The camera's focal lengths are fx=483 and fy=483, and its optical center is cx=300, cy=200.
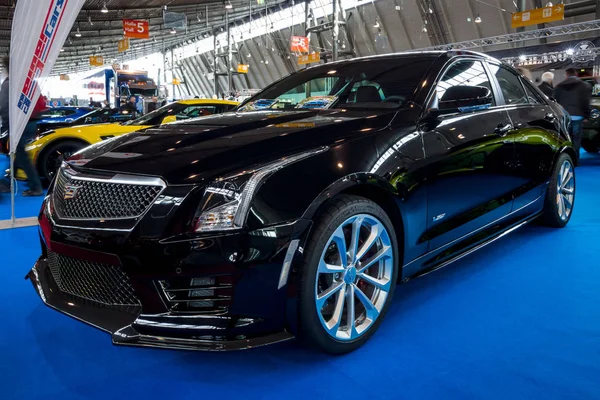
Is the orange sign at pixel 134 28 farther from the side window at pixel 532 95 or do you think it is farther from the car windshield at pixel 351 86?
the side window at pixel 532 95

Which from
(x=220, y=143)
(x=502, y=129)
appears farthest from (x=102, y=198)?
(x=502, y=129)

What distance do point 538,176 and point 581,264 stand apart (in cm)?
66

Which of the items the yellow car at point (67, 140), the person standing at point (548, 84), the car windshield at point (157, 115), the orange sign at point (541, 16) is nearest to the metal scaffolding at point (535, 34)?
the orange sign at point (541, 16)

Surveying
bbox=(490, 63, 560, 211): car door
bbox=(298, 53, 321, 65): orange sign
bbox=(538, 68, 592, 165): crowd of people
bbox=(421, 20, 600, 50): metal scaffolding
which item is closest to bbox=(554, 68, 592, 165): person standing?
bbox=(538, 68, 592, 165): crowd of people

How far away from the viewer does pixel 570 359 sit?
2.03 m

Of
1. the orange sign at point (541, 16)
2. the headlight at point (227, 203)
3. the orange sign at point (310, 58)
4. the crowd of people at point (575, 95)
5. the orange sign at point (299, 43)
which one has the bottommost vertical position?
the crowd of people at point (575, 95)

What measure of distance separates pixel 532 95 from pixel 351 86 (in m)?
1.68

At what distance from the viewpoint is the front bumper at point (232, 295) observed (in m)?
1.66

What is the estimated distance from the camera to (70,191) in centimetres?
200

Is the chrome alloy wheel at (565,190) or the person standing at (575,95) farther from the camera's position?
the person standing at (575,95)

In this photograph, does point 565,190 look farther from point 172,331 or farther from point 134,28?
point 134,28

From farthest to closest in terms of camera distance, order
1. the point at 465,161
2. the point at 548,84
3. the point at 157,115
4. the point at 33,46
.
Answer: the point at 548,84, the point at 157,115, the point at 33,46, the point at 465,161

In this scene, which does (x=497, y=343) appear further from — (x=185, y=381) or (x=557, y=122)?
(x=557, y=122)

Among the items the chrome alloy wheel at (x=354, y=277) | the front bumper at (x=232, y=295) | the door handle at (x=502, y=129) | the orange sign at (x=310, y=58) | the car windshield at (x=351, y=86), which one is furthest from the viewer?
the orange sign at (x=310, y=58)
